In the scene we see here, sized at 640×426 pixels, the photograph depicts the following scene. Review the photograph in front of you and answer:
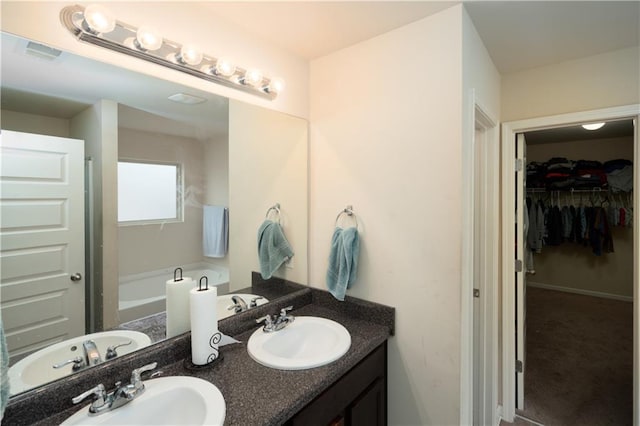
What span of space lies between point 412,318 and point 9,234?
1.60 m

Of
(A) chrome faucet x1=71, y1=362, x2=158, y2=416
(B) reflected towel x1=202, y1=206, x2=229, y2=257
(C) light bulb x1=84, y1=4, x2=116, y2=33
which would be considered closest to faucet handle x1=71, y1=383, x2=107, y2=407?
(A) chrome faucet x1=71, y1=362, x2=158, y2=416

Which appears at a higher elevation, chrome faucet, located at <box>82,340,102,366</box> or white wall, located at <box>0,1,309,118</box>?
white wall, located at <box>0,1,309,118</box>

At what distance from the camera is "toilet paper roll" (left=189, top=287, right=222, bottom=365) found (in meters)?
1.19

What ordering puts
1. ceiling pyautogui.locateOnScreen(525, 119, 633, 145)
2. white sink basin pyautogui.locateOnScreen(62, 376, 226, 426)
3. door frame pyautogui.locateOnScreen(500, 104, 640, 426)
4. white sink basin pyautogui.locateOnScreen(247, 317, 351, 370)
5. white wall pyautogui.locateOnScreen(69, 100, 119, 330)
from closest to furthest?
white sink basin pyautogui.locateOnScreen(62, 376, 226, 426) → white wall pyautogui.locateOnScreen(69, 100, 119, 330) → white sink basin pyautogui.locateOnScreen(247, 317, 351, 370) → door frame pyautogui.locateOnScreen(500, 104, 640, 426) → ceiling pyautogui.locateOnScreen(525, 119, 633, 145)

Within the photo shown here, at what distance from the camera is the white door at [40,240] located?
0.93 m

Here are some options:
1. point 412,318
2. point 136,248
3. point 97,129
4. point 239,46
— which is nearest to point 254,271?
point 136,248

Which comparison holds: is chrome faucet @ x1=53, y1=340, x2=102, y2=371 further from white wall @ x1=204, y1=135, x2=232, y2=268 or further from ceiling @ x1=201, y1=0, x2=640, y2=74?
ceiling @ x1=201, y1=0, x2=640, y2=74

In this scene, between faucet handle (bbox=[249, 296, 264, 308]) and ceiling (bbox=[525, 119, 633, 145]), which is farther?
ceiling (bbox=[525, 119, 633, 145])

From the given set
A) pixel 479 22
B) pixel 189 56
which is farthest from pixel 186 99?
pixel 479 22

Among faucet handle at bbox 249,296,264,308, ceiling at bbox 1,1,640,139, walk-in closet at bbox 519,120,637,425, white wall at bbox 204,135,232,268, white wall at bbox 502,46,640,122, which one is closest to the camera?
ceiling at bbox 1,1,640,139

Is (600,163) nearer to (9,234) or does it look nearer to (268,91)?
(268,91)

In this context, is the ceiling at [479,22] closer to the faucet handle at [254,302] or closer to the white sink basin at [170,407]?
the faucet handle at [254,302]

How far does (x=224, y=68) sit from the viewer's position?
4.65ft

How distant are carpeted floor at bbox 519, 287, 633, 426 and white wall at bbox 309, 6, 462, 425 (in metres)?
1.45
